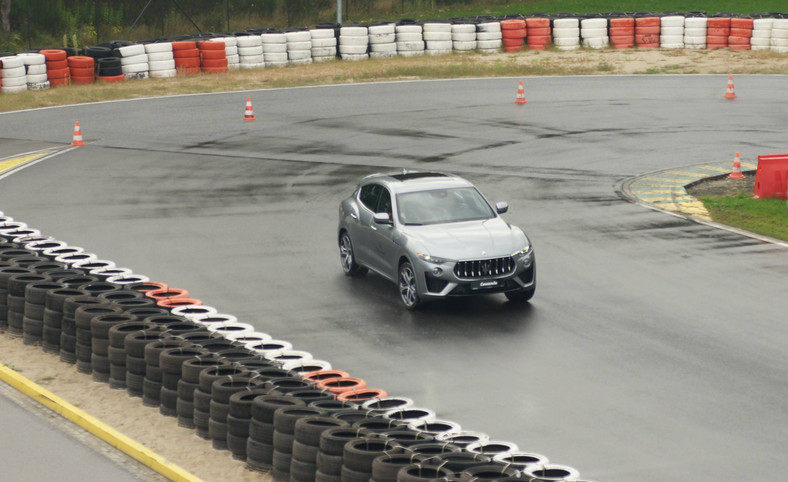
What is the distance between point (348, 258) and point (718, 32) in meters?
33.2

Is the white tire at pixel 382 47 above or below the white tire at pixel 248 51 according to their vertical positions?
below

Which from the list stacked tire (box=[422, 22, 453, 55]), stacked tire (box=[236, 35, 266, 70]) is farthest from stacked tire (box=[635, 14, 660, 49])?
stacked tire (box=[236, 35, 266, 70])

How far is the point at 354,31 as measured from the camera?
46875 mm

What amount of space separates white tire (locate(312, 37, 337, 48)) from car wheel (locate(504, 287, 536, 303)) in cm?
3151

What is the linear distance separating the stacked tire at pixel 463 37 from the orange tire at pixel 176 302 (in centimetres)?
3416

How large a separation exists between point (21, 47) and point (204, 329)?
39.6 metres

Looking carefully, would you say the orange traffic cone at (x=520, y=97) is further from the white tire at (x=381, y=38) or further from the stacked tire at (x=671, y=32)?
the stacked tire at (x=671, y=32)

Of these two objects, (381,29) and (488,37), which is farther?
(488,37)

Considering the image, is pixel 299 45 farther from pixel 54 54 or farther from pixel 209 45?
pixel 54 54

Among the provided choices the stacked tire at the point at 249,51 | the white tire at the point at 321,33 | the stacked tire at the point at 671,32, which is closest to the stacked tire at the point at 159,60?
the stacked tire at the point at 249,51

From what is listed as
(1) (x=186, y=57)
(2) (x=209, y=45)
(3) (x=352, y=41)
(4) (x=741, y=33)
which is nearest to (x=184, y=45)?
(1) (x=186, y=57)

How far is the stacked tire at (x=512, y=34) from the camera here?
4834cm

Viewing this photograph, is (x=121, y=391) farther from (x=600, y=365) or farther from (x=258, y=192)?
(x=258, y=192)

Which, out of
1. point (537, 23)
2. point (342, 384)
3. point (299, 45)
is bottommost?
point (342, 384)
